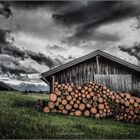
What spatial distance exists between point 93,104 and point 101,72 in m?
5.11

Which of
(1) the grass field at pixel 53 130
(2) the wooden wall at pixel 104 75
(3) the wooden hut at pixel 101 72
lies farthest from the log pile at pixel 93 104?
(2) the wooden wall at pixel 104 75

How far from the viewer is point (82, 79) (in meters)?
13.8

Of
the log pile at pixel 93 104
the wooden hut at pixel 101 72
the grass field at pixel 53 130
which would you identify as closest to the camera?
the grass field at pixel 53 130

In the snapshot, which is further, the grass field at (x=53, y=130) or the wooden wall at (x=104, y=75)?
the wooden wall at (x=104, y=75)

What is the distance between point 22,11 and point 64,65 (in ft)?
12.3

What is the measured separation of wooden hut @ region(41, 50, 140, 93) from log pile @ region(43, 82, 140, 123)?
4.10 m

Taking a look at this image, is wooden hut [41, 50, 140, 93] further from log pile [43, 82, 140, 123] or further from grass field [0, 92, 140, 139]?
grass field [0, 92, 140, 139]

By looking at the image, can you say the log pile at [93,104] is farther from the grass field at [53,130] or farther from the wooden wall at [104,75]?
the wooden wall at [104,75]

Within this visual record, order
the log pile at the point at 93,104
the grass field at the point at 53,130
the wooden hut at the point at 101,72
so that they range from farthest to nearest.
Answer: the wooden hut at the point at 101,72
the log pile at the point at 93,104
the grass field at the point at 53,130

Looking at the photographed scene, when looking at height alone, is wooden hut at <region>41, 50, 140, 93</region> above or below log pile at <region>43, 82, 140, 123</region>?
above

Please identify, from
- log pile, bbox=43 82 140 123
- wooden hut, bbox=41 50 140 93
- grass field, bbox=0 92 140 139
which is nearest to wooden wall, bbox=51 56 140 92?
wooden hut, bbox=41 50 140 93

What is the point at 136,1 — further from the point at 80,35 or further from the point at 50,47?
the point at 50,47

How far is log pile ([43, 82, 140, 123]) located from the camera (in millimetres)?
8859

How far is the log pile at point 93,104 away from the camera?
29.1 ft
